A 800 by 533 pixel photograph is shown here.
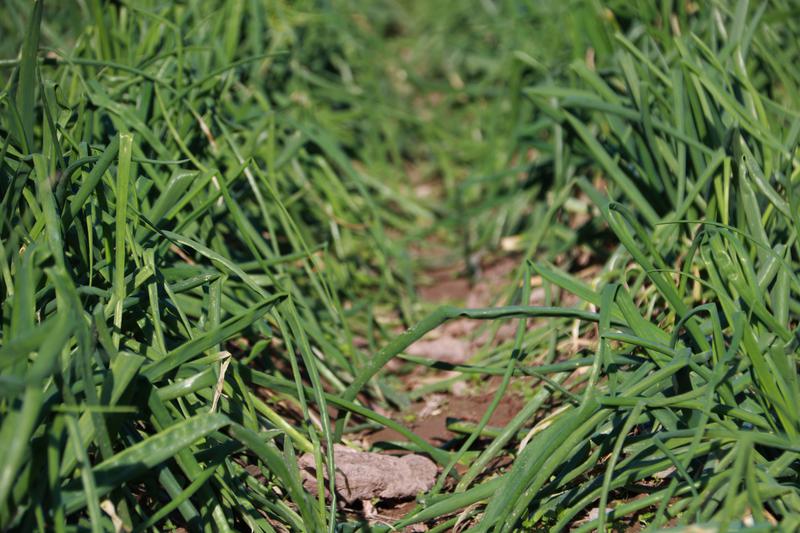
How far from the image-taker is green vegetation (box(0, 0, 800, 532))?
127cm

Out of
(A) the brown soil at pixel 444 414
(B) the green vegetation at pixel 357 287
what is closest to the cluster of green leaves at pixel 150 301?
(B) the green vegetation at pixel 357 287

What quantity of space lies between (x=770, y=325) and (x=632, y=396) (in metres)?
0.27

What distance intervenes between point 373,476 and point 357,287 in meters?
0.93

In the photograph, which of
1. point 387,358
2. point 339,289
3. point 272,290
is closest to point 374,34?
point 339,289

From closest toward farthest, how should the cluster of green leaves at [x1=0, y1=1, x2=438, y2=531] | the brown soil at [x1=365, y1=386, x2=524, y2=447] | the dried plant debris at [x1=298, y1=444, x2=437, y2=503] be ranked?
the cluster of green leaves at [x1=0, y1=1, x2=438, y2=531]
the dried plant debris at [x1=298, y1=444, x2=437, y2=503]
the brown soil at [x1=365, y1=386, x2=524, y2=447]

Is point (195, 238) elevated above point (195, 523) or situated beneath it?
elevated above

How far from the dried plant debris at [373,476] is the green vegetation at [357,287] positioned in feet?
0.15

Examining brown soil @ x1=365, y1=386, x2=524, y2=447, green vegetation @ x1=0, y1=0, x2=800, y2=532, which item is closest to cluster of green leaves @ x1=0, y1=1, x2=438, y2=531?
green vegetation @ x1=0, y1=0, x2=800, y2=532

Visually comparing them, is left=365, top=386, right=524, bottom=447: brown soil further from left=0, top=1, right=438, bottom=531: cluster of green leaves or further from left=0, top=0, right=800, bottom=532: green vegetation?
left=0, top=1, right=438, bottom=531: cluster of green leaves

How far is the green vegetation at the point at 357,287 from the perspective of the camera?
1268mm

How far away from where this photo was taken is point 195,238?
1874 millimetres

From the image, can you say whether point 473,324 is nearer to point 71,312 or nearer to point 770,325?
point 770,325

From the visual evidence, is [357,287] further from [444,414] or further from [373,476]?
[373,476]

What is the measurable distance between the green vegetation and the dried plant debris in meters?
0.05
